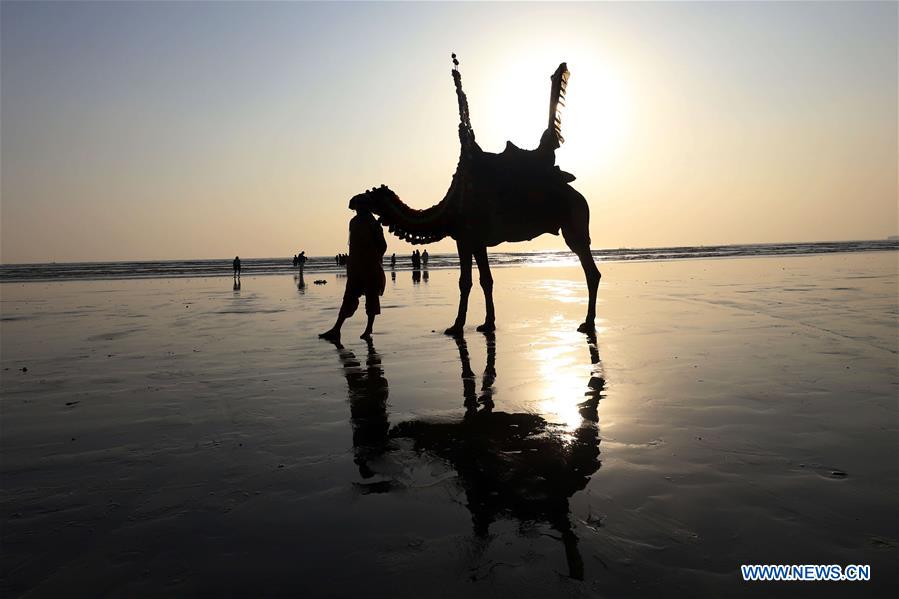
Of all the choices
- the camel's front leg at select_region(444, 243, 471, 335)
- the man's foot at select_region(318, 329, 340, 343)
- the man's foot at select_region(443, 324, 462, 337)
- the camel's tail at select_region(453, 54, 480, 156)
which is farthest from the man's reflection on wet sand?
the camel's tail at select_region(453, 54, 480, 156)

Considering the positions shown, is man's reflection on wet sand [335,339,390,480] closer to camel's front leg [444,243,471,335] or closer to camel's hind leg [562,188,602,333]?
camel's front leg [444,243,471,335]

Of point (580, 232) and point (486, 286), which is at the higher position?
point (580, 232)

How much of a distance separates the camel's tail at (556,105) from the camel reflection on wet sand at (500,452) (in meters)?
6.73

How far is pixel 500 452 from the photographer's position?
13.0 ft

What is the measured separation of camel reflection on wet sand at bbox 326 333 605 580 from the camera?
3002mm

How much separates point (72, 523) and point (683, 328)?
379 inches

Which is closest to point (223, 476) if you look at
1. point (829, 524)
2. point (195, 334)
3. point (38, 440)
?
point (38, 440)

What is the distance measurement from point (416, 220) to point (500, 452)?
273 inches

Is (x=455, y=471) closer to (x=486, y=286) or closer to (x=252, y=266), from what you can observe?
(x=486, y=286)

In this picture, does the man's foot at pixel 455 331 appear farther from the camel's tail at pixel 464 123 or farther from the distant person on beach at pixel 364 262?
the camel's tail at pixel 464 123

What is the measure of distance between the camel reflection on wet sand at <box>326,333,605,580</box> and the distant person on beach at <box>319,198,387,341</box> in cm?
448

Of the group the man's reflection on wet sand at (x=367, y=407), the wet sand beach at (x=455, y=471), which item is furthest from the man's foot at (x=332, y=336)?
the wet sand beach at (x=455, y=471)

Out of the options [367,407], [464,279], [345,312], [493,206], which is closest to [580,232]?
[493,206]

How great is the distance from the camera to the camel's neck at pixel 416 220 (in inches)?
404
